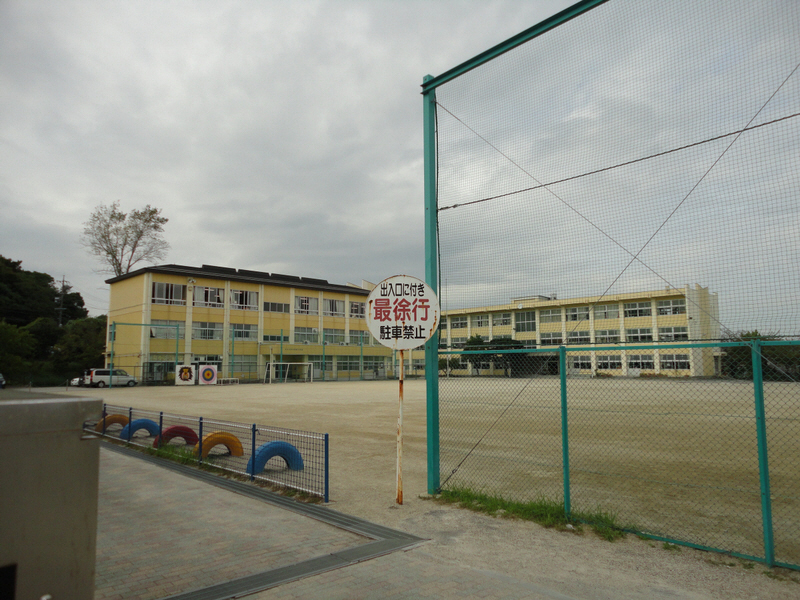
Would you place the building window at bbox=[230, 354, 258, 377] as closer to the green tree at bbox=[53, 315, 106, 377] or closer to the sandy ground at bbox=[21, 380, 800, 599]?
the green tree at bbox=[53, 315, 106, 377]

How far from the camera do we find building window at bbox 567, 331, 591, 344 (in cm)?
654

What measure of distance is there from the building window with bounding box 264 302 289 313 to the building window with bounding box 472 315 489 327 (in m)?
51.9

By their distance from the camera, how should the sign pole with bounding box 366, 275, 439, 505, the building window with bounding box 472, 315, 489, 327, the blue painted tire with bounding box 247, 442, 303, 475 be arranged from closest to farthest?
1. the sign pole with bounding box 366, 275, 439, 505
2. the building window with bounding box 472, 315, 489, 327
3. the blue painted tire with bounding box 247, 442, 303, 475

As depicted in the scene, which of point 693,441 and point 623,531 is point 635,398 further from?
point 623,531

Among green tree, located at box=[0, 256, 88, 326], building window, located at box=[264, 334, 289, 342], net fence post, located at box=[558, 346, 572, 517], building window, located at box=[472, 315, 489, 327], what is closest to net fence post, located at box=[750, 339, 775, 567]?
net fence post, located at box=[558, 346, 572, 517]

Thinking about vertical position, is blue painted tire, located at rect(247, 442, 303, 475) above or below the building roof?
below

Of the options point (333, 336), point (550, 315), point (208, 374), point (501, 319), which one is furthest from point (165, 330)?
point (550, 315)

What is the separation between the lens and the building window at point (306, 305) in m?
60.1

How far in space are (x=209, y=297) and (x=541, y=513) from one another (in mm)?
51369

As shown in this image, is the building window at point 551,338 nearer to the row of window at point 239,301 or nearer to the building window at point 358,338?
the row of window at point 239,301

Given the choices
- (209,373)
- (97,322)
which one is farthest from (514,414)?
(97,322)

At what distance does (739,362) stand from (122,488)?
8673 mm

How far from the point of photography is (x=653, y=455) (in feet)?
36.0

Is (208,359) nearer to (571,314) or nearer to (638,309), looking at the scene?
(571,314)
